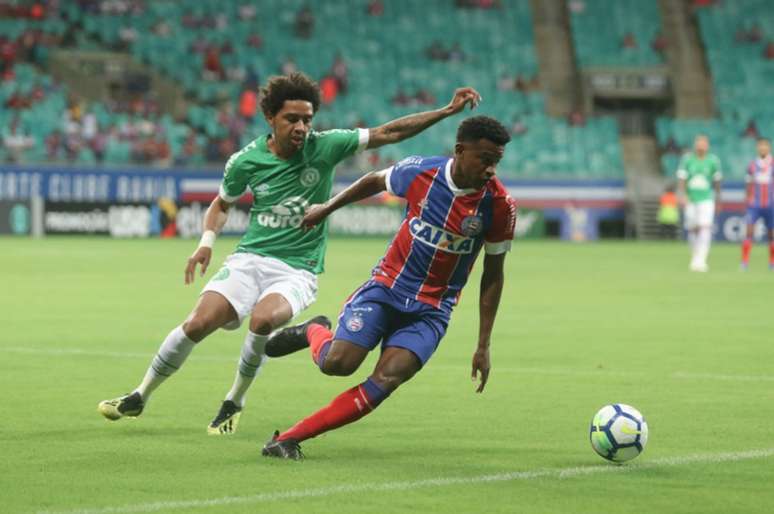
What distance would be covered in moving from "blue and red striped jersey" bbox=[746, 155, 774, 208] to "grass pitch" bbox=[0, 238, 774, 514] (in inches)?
306

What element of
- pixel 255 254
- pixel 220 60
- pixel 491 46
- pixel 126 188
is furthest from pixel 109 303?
pixel 491 46

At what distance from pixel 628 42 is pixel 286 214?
40690 millimetres

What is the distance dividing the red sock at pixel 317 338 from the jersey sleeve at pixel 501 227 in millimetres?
978

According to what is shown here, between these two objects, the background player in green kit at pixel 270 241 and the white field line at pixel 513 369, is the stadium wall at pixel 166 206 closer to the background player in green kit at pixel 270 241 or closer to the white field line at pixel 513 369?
the white field line at pixel 513 369

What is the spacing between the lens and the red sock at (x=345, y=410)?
770cm

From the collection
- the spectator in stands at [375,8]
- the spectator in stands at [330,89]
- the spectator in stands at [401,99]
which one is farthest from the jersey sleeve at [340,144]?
the spectator in stands at [375,8]

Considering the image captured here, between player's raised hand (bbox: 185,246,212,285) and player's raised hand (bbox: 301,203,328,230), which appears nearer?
player's raised hand (bbox: 301,203,328,230)

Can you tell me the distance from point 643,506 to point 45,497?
102 inches

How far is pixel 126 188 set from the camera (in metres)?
38.0

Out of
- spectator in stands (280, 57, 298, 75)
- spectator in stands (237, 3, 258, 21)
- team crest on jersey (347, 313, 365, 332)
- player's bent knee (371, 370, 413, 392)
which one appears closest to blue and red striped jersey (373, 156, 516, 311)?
team crest on jersey (347, 313, 365, 332)

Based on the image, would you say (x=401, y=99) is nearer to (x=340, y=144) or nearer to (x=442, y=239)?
(x=340, y=144)

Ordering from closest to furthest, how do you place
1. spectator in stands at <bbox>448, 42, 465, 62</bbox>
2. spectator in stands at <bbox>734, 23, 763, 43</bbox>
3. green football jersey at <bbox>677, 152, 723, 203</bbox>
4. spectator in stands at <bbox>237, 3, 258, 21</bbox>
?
1. green football jersey at <bbox>677, 152, 723, 203</bbox>
2. spectator in stands at <bbox>237, 3, 258, 21</bbox>
3. spectator in stands at <bbox>448, 42, 465, 62</bbox>
4. spectator in stands at <bbox>734, 23, 763, 43</bbox>

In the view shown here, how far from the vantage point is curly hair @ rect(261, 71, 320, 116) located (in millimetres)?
8742

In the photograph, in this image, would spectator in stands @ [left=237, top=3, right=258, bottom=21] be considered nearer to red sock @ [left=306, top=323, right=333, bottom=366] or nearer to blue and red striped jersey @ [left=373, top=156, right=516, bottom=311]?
red sock @ [left=306, top=323, right=333, bottom=366]
